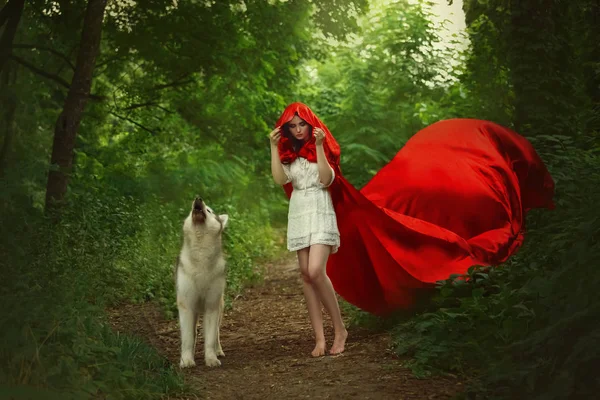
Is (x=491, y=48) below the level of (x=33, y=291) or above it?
above

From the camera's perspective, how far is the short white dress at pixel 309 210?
681cm

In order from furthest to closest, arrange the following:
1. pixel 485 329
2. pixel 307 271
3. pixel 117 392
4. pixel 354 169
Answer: pixel 354 169 → pixel 307 271 → pixel 485 329 → pixel 117 392

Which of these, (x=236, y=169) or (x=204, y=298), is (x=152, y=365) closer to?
(x=204, y=298)

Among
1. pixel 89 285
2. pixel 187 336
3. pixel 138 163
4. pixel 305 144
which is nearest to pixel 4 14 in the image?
pixel 89 285

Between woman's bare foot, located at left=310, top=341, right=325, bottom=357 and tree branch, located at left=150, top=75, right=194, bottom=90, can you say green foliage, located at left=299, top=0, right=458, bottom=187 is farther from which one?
woman's bare foot, located at left=310, top=341, right=325, bottom=357

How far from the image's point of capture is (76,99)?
11.2 m

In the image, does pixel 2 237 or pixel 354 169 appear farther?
pixel 354 169

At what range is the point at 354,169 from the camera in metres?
17.6

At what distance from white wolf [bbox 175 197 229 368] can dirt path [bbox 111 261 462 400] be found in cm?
41

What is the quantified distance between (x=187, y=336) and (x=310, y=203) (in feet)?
5.45

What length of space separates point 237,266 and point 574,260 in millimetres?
8430

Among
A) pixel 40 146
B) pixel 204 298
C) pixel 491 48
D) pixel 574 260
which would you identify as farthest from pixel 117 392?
pixel 40 146

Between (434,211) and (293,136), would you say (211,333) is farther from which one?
(434,211)

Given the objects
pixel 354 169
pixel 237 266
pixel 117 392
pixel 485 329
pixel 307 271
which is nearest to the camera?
pixel 117 392
